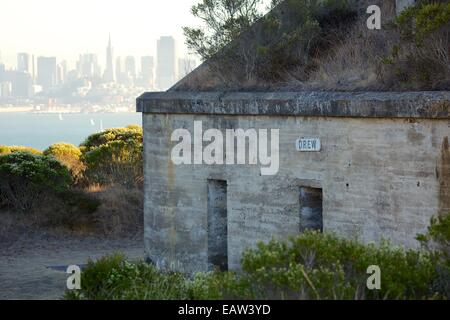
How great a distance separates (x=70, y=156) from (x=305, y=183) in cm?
1763

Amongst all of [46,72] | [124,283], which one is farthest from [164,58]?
[124,283]

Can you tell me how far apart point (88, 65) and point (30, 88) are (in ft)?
127

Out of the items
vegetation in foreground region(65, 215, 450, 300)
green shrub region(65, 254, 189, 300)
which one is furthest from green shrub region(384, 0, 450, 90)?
green shrub region(65, 254, 189, 300)

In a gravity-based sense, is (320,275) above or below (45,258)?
above

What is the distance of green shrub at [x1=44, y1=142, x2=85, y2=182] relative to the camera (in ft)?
88.4

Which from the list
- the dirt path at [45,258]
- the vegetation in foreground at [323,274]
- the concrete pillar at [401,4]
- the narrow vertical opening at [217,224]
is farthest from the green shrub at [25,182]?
the vegetation in foreground at [323,274]

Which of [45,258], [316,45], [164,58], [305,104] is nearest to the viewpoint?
[305,104]

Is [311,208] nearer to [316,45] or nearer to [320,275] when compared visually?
[316,45]

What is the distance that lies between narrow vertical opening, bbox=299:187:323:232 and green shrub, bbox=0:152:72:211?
1154 centimetres

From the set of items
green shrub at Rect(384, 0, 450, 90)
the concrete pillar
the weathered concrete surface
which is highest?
the concrete pillar

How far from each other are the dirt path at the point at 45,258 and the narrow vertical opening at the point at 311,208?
14.9ft

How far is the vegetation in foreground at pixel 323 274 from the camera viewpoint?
24.9ft

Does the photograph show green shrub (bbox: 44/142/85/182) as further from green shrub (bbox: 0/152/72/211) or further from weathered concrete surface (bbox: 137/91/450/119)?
weathered concrete surface (bbox: 137/91/450/119)

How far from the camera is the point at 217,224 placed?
14.7 m
